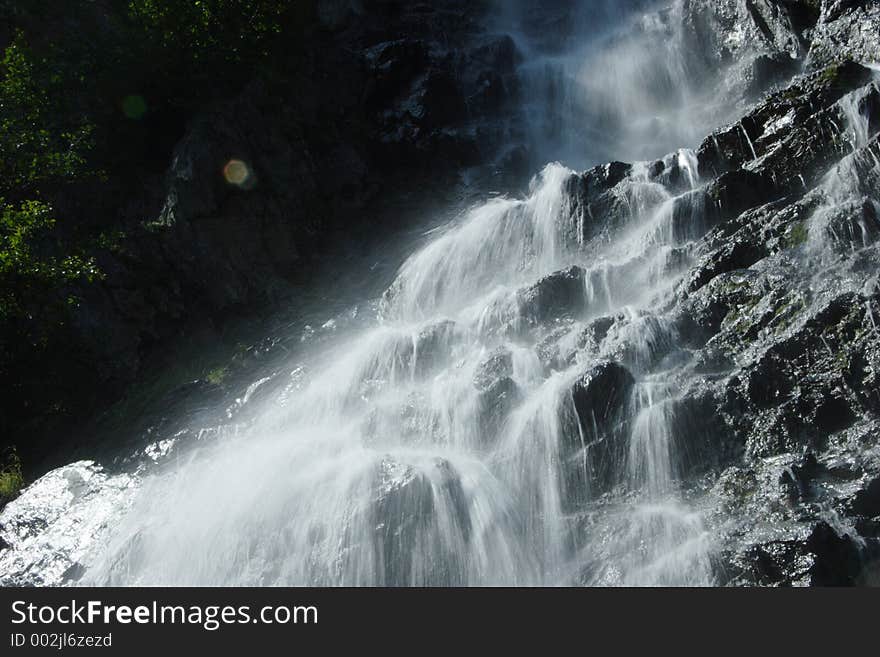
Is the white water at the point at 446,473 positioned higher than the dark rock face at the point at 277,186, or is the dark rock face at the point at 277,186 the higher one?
the dark rock face at the point at 277,186

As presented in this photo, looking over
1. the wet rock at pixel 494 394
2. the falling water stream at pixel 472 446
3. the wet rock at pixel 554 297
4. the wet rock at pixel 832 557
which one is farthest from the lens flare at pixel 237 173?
the wet rock at pixel 832 557

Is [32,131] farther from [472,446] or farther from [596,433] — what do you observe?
[596,433]

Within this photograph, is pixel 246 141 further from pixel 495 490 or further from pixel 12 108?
pixel 495 490

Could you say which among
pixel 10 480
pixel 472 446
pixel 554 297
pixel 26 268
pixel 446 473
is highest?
pixel 26 268

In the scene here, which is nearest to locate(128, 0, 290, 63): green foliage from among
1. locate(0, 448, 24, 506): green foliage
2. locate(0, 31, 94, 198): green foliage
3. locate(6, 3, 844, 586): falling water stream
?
locate(0, 31, 94, 198): green foliage

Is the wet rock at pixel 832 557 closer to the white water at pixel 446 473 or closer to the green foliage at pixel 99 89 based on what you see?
the white water at pixel 446 473

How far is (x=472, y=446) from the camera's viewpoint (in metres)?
10.6

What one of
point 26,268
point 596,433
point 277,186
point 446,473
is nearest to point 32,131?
point 26,268

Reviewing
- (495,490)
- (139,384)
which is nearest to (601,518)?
(495,490)

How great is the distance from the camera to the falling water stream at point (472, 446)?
903 cm

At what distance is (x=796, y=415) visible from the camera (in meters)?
9.02

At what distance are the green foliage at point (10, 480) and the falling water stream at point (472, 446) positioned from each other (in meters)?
2.45

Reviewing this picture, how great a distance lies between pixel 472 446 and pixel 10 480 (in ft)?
28.6
